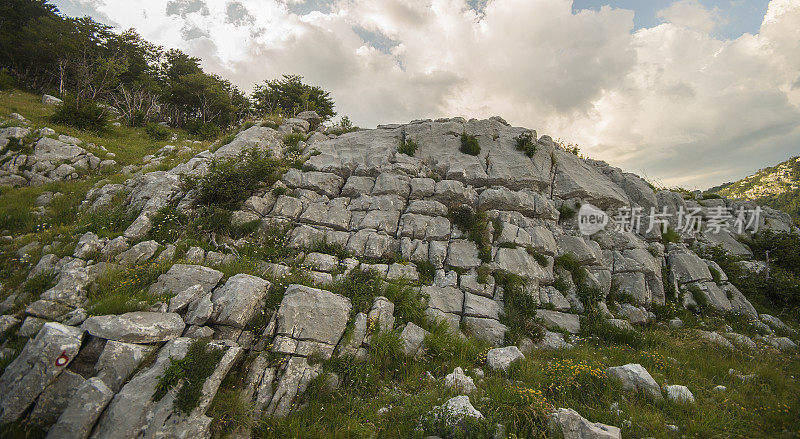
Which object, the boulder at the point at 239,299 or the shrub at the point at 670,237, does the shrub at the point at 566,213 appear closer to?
the shrub at the point at 670,237

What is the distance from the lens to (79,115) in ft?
68.1

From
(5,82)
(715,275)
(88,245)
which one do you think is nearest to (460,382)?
(88,245)

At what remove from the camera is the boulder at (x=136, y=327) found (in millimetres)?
5719

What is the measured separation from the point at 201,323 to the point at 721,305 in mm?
22153

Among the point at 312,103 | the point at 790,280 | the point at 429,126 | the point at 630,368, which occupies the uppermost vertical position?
the point at 312,103

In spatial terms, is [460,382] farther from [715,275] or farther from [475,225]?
[715,275]

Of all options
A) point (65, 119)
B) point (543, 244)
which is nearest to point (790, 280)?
point (543, 244)

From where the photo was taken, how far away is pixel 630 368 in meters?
7.16

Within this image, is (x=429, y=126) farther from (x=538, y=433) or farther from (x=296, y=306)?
(x=538, y=433)

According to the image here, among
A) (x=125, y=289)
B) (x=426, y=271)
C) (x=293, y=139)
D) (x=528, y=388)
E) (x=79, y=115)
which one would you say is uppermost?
(x=293, y=139)

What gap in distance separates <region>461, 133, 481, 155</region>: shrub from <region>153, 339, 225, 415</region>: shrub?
16697 millimetres

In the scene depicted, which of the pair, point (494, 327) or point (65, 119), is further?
point (65, 119)

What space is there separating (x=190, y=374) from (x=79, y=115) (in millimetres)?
28698

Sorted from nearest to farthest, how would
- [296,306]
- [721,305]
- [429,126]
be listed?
[296,306] < [721,305] < [429,126]
